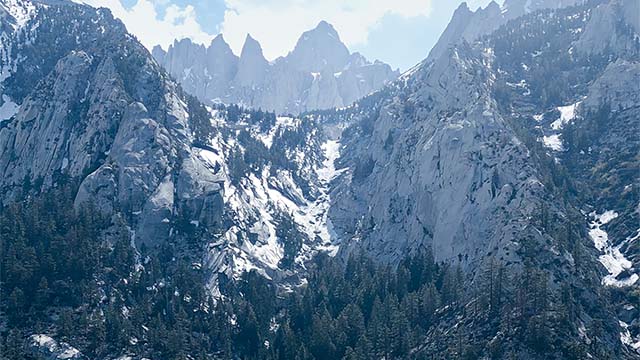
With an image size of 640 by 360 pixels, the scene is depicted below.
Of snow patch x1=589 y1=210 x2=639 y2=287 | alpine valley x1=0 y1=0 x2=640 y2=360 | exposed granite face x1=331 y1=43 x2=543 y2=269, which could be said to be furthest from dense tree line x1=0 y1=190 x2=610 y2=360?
snow patch x1=589 y1=210 x2=639 y2=287

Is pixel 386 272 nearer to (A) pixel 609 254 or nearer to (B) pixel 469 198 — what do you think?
(B) pixel 469 198

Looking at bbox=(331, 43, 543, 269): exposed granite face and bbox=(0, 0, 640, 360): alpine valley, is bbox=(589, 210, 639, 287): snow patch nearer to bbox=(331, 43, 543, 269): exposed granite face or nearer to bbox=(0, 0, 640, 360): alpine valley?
bbox=(0, 0, 640, 360): alpine valley

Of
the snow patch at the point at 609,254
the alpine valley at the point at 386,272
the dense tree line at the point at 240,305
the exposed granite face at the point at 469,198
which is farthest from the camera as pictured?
the exposed granite face at the point at 469,198

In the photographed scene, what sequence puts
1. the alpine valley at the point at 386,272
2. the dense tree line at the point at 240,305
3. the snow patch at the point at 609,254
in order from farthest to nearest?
the snow patch at the point at 609,254
the alpine valley at the point at 386,272
the dense tree line at the point at 240,305

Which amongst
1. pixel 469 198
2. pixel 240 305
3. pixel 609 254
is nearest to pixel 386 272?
pixel 469 198

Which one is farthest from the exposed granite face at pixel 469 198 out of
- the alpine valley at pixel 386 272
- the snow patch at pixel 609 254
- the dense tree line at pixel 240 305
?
the snow patch at pixel 609 254

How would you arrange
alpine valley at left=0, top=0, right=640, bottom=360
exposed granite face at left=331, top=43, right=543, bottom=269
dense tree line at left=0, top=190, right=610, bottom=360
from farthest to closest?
exposed granite face at left=331, top=43, right=543, bottom=269, alpine valley at left=0, top=0, right=640, bottom=360, dense tree line at left=0, top=190, right=610, bottom=360

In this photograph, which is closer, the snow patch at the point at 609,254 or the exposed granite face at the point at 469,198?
the snow patch at the point at 609,254

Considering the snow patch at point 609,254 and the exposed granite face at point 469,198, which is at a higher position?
the exposed granite face at point 469,198

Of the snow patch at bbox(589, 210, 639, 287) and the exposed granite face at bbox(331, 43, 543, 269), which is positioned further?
the exposed granite face at bbox(331, 43, 543, 269)

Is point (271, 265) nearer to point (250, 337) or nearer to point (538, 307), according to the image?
point (250, 337)

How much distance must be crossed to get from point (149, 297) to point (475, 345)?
82.5m

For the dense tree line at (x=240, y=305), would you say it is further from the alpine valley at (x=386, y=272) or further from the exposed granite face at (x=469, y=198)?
the exposed granite face at (x=469, y=198)

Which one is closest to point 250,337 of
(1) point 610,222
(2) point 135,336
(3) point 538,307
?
(2) point 135,336
